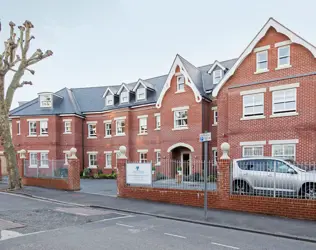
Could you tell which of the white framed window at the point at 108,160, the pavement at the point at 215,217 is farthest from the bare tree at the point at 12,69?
the white framed window at the point at 108,160

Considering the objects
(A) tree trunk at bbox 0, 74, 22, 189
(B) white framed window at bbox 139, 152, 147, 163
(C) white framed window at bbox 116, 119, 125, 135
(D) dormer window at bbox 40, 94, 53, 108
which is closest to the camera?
(A) tree trunk at bbox 0, 74, 22, 189

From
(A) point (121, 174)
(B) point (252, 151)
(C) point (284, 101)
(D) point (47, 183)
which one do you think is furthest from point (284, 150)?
(D) point (47, 183)

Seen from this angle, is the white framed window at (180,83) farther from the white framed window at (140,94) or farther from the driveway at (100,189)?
the driveway at (100,189)

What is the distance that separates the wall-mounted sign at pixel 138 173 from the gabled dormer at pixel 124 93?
51.4ft

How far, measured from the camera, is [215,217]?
998 centimetres

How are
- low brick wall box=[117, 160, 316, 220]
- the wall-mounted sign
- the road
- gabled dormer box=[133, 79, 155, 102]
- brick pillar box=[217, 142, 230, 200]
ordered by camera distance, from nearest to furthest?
the road, low brick wall box=[117, 160, 316, 220], brick pillar box=[217, 142, 230, 200], the wall-mounted sign, gabled dormer box=[133, 79, 155, 102]

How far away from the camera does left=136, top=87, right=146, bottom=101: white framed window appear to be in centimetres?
2802

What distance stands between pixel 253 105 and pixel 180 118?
6827 millimetres

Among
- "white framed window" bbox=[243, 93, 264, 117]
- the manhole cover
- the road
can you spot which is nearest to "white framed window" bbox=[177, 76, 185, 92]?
"white framed window" bbox=[243, 93, 264, 117]

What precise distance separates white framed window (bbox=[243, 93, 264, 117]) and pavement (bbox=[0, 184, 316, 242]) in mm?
9331

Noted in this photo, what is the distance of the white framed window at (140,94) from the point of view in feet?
91.9

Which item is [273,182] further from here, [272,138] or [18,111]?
[18,111]

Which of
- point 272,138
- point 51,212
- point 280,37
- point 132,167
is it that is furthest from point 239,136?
point 51,212

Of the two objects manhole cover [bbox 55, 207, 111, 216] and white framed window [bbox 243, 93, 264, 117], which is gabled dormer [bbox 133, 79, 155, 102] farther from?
manhole cover [bbox 55, 207, 111, 216]
